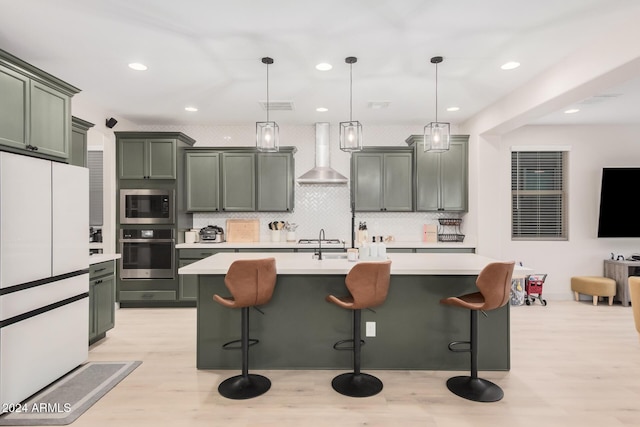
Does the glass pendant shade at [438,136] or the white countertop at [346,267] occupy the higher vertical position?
the glass pendant shade at [438,136]

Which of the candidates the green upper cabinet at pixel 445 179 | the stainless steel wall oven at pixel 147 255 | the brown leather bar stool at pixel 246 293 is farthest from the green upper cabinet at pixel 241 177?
the brown leather bar stool at pixel 246 293

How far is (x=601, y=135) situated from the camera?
5953 millimetres

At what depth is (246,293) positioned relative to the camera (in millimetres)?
2754

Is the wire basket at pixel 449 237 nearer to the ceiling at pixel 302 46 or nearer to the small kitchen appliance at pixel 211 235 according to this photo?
the ceiling at pixel 302 46

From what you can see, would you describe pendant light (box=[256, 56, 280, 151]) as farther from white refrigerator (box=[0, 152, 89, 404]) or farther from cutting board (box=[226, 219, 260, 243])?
cutting board (box=[226, 219, 260, 243])

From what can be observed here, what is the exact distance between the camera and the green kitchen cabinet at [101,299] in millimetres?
3760

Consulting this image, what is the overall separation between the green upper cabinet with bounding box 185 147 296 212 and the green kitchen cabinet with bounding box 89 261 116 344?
1.85m

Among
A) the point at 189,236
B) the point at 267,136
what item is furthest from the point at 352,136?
the point at 189,236

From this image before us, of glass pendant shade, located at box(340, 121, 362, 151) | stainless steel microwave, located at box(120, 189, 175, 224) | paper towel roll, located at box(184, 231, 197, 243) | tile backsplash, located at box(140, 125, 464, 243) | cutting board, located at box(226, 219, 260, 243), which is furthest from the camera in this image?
tile backsplash, located at box(140, 125, 464, 243)

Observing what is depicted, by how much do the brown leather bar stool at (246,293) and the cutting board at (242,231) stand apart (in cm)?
312

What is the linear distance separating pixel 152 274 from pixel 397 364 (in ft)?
12.9

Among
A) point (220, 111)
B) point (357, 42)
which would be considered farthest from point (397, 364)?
point (220, 111)

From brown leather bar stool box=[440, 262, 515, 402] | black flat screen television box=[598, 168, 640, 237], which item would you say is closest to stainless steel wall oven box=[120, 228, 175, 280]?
brown leather bar stool box=[440, 262, 515, 402]

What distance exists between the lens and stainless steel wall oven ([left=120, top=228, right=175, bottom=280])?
17.6ft
